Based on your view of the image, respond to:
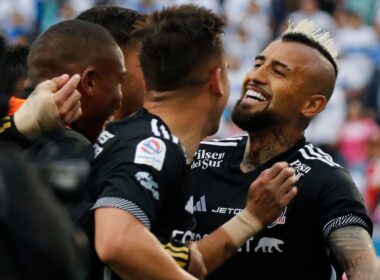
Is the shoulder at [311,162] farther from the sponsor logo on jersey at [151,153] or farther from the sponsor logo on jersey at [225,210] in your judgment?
the sponsor logo on jersey at [151,153]

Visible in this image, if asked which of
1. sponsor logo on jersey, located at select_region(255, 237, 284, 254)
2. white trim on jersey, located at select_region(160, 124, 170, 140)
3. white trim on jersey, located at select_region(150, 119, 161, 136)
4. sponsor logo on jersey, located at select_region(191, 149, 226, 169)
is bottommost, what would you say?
sponsor logo on jersey, located at select_region(255, 237, 284, 254)

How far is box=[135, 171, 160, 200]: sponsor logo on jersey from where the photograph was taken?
3.56 meters

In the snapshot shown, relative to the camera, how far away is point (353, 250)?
174 inches

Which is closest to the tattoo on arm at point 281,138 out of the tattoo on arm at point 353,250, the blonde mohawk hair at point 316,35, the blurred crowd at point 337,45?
the blonde mohawk hair at point 316,35

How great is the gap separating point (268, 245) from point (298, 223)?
0.16 meters

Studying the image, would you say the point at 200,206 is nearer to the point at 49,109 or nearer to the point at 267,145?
the point at 267,145

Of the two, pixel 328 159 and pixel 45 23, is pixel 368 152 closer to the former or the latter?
pixel 45 23

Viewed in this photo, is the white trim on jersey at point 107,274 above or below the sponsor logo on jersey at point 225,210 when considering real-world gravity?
above

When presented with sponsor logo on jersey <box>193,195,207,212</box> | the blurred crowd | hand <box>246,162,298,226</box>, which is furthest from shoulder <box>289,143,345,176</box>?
the blurred crowd

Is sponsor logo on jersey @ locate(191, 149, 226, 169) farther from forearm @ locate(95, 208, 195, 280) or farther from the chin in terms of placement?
forearm @ locate(95, 208, 195, 280)

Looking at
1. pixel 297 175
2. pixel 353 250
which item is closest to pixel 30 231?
pixel 353 250

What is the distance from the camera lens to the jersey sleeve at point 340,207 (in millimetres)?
4473

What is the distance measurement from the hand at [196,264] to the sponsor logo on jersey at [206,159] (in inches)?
44.5

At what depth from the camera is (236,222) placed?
3979 millimetres
